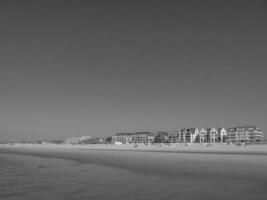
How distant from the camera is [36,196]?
1393 centimetres

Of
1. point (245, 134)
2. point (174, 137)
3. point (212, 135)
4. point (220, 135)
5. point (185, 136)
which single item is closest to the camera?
point (245, 134)

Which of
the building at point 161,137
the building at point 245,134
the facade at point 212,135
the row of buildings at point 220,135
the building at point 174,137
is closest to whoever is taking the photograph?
the building at point 245,134

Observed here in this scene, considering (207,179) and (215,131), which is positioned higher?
(215,131)

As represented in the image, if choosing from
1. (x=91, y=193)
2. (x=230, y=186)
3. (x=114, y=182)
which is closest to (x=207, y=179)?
(x=230, y=186)

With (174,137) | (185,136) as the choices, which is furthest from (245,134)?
(174,137)

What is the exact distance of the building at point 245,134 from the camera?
154 m

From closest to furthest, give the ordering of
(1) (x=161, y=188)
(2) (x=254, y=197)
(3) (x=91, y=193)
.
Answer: (2) (x=254, y=197) < (3) (x=91, y=193) < (1) (x=161, y=188)

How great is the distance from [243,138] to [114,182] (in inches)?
5857

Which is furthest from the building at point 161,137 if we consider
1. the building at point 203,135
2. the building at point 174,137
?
the building at point 203,135

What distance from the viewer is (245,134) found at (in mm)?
156500

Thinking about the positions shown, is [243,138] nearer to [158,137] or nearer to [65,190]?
[158,137]

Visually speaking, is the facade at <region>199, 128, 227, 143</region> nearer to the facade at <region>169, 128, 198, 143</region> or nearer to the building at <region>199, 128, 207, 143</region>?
the building at <region>199, 128, 207, 143</region>

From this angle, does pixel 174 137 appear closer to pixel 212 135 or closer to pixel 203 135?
pixel 203 135

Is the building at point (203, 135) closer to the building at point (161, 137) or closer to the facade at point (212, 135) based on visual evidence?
the facade at point (212, 135)
